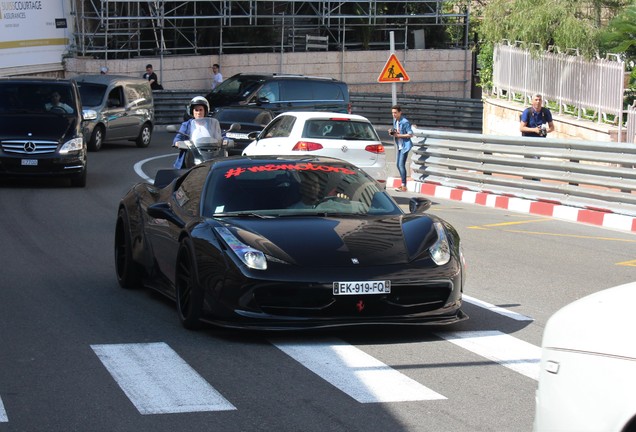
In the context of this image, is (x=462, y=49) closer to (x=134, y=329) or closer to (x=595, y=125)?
(x=595, y=125)

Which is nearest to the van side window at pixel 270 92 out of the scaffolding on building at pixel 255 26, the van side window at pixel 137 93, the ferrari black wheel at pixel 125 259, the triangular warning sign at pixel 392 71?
the van side window at pixel 137 93

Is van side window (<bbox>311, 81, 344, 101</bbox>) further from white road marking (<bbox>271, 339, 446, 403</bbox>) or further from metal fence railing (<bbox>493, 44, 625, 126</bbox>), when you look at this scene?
white road marking (<bbox>271, 339, 446, 403</bbox>)

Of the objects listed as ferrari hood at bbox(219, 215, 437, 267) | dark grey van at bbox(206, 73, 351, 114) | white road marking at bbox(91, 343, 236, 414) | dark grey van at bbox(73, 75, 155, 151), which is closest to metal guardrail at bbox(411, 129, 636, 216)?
dark grey van at bbox(206, 73, 351, 114)

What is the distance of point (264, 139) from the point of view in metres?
21.7

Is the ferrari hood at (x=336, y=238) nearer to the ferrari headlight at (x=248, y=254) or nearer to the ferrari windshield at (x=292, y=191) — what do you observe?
the ferrari headlight at (x=248, y=254)

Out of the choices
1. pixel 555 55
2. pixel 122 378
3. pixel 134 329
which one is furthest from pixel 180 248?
pixel 555 55

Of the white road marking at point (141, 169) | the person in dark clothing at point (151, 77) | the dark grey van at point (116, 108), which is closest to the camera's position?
the white road marking at point (141, 169)

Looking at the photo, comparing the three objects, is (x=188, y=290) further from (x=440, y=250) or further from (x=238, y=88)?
(x=238, y=88)

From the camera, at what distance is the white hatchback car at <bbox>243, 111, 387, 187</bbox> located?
20.6m

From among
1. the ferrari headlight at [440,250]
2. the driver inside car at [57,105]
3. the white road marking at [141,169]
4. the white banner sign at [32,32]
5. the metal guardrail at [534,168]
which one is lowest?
the white road marking at [141,169]

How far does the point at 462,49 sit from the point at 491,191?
30079 millimetres

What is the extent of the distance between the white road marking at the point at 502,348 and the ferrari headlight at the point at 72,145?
13.5m

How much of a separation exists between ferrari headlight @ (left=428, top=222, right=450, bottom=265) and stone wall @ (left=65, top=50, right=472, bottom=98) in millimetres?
32112

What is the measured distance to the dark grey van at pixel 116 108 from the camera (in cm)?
3045
